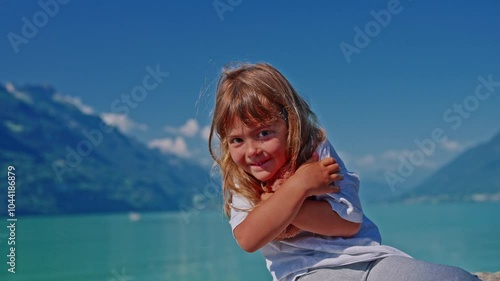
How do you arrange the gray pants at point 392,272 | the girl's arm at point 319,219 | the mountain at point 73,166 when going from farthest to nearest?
the mountain at point 73,166, the girl's arm at point 319,219, the gray pants at point 392,272

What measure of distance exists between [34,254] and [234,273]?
8.97 meters

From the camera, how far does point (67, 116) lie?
9531 centimetres

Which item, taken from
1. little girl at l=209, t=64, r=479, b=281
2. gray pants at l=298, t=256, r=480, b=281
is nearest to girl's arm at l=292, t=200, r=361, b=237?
little girl at l=209, t=64, r=479, b=281

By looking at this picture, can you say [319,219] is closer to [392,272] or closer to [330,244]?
[330,244]

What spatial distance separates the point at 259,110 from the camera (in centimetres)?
225

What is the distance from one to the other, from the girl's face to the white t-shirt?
120 millimetres

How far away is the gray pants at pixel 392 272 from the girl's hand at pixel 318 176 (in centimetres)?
24

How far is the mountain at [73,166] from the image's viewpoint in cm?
6944

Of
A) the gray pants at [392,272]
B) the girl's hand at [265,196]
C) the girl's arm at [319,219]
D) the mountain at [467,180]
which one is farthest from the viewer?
the mountain at [467,180]

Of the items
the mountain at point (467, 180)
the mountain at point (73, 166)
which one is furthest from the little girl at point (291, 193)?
the mountain at point (467, 180)

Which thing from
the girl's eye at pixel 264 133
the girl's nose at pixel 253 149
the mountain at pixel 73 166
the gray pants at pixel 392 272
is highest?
the mountain at pixel 73 166

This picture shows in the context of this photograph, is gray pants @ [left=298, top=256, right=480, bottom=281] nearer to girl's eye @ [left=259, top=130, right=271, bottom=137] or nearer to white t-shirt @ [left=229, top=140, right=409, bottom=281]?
white t-shirt @ [left=229, top=140, right=409, bottom=281]

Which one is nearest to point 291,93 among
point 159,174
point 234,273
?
point 234,273

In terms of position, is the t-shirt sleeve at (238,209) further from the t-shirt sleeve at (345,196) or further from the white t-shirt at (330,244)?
the t-shirt sleeve at (345,196)
